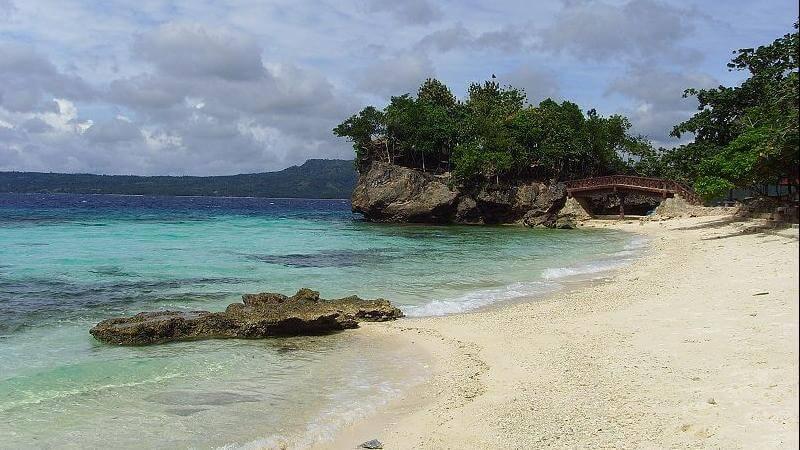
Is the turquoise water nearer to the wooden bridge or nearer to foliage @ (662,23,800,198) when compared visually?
foliage @ (662,23,800,198)

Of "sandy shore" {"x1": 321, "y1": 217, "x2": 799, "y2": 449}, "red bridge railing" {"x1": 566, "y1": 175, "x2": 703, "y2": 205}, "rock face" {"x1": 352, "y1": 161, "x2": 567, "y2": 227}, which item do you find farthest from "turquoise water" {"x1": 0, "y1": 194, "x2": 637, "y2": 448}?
"rock face" {"x1": 352, "y1": 161, "x2": 567, "y2": 227}

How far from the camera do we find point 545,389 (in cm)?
935

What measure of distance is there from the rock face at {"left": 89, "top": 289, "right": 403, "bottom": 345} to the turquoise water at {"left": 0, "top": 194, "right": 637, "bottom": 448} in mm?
435

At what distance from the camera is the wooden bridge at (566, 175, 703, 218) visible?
5374 centimetres

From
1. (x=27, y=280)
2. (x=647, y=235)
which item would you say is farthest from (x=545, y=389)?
(x=647, y=235)

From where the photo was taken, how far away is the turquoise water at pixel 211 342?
28.7 ft

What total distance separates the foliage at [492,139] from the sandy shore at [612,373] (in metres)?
43.5

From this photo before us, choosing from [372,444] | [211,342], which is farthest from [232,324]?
[372,444]

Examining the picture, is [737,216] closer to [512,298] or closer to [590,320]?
→ [512,298]

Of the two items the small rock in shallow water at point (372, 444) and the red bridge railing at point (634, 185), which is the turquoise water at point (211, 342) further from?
the red bridge railing at point (634, 185)

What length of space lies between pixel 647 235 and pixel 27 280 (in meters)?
38.3

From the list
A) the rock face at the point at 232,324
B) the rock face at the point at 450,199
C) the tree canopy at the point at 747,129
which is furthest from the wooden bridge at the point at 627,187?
the rock face at the point at 232,324

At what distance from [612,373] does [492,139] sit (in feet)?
171

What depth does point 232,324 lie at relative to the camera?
13875 mm
